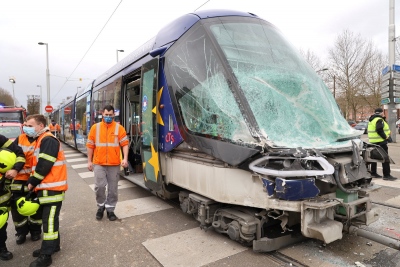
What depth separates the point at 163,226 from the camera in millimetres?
4031

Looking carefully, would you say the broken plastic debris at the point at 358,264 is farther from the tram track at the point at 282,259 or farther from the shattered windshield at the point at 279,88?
the shattered windshield at the point at 279,88

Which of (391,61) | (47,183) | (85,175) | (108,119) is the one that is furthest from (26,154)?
(391,61)

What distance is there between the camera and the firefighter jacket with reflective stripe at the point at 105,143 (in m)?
4.28

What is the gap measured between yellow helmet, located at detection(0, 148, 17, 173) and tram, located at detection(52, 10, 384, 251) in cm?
185

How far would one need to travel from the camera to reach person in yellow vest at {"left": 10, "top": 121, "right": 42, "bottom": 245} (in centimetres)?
338

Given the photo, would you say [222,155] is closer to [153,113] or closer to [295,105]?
[295,105]

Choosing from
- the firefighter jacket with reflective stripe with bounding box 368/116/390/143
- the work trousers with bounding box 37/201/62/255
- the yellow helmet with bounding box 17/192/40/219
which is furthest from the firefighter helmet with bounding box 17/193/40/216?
the firefighter jacket with reflective stripe with bounding box 368/116/390/143

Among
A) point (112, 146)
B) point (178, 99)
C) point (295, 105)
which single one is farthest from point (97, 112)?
point (295, 105)

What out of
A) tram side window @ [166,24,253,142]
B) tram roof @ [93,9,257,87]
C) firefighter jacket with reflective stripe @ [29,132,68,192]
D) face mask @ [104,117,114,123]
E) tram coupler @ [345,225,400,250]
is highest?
tram roof @ [93,9,257,87]

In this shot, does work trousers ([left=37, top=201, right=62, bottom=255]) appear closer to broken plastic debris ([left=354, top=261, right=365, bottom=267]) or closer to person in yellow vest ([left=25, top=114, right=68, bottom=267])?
person in yellow vest ([left=25, top=114, right=68, bottom=267])

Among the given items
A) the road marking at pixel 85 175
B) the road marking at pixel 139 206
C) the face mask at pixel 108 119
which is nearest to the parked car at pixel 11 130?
the road marking at pixel 85 175

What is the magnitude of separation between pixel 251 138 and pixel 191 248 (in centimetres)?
155

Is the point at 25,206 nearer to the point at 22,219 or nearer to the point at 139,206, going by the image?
the point at 22,219

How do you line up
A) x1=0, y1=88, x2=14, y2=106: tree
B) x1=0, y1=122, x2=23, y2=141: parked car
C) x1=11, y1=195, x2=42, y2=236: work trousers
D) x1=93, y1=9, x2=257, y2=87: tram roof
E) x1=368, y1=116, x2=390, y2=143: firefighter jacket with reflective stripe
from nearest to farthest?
→ x1=11, y1=195, x2=42, y2=236: work trousers, x1=93, y1=9, x2=257, y2=87: tram roof, x1=368, y1=116, x2=390, y2=143: firefighter jacket with reflective stripe, x1=0, y1=122, x2=23, y2=141: parked car, x1=0, y1=88, x2=14, y2=106: tree
